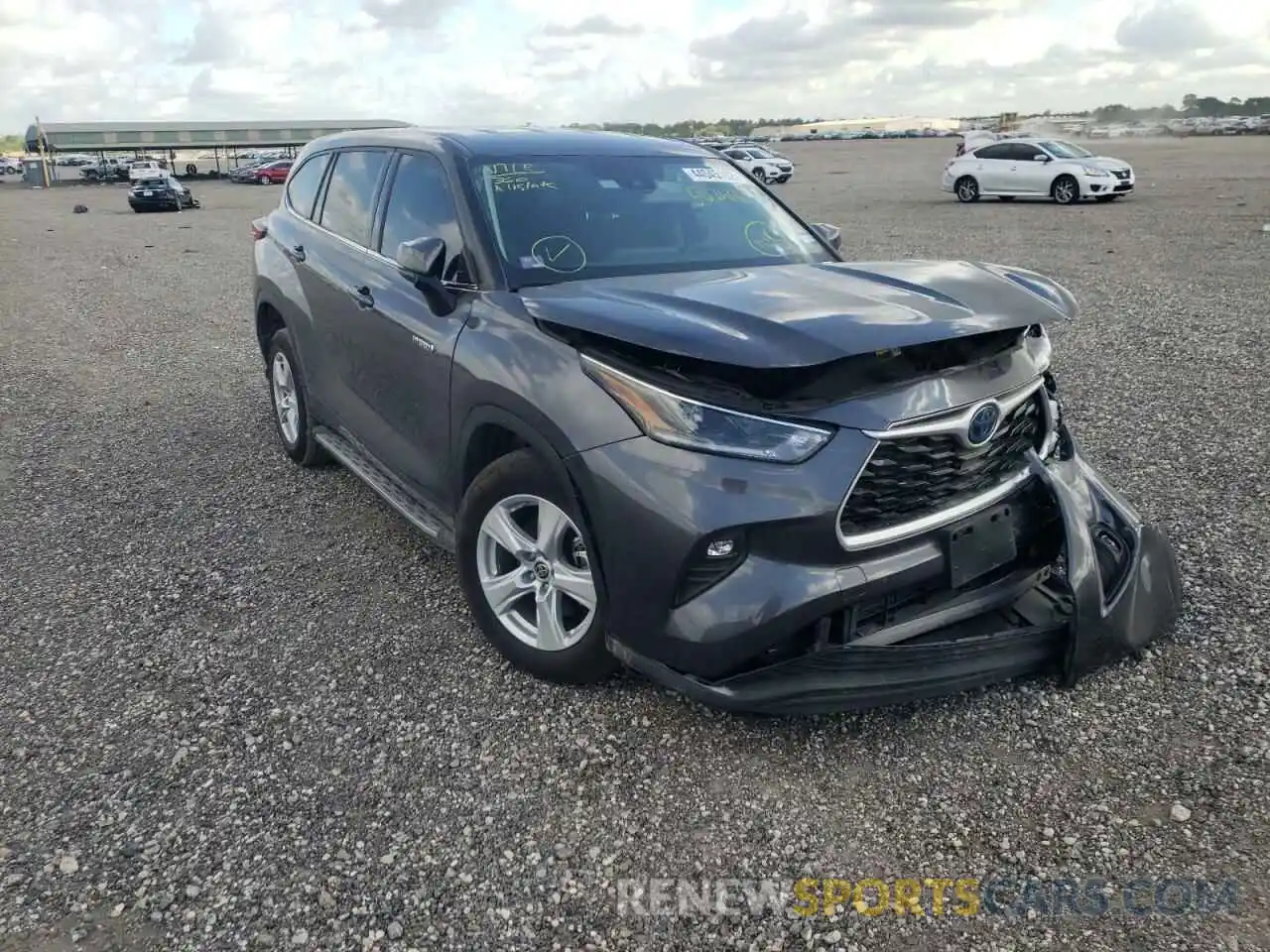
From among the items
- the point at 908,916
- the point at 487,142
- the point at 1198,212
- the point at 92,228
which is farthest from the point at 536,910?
the point at 92,228

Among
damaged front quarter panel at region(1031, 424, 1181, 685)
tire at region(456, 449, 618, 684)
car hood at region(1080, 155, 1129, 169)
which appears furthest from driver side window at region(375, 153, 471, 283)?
car hood at region(1080, 155, 1129, 169)

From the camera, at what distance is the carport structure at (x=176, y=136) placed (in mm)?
71625

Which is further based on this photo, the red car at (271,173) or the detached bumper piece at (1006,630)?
the red car at (271,173)

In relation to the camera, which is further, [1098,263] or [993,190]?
[993,190]

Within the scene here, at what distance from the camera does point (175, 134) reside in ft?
247

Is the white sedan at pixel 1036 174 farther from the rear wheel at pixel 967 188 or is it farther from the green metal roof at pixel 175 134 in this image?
the green metal roof at pixel 175 134

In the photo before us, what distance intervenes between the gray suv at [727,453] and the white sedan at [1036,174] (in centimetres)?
2099

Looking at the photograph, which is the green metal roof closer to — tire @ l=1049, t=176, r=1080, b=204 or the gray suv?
tire @ l=1049, t=176, r=1080, b=204

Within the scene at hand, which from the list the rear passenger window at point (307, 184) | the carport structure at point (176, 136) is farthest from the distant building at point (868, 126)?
the rear passenger window at point (307, 184)

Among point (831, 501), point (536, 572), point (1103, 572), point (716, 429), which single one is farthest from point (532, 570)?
point (1103, 572)

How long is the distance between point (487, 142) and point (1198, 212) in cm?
1903

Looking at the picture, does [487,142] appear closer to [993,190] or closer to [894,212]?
[894,212]

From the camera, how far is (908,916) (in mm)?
2406

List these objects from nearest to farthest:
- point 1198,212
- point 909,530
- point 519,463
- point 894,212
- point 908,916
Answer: point 908,916, point 909,530, point 519,463, point 1198,212, point 894,212
